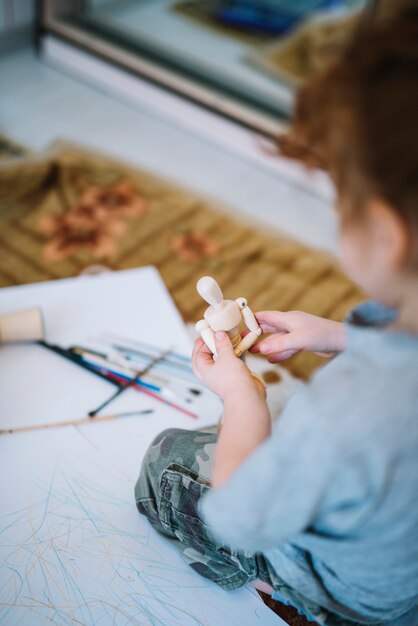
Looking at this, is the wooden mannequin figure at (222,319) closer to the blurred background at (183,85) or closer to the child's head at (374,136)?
the child's head at (374,136)

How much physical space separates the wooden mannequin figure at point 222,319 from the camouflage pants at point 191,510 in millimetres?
128

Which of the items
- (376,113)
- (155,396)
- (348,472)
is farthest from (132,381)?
(376,113)

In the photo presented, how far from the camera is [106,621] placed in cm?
67

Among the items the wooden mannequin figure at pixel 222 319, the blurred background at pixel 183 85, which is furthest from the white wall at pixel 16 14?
the wooden mannequin figure at pixel 222 319

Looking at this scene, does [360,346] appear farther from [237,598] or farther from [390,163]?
[237,598]

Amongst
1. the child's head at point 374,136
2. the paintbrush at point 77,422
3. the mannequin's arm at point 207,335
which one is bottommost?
the paintbrush at point 77,422

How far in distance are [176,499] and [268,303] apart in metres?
0.68

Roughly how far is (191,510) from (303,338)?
232mm

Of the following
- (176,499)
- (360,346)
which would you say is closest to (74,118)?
(176,499)

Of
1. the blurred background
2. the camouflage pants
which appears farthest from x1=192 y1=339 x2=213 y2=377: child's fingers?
the blurred background

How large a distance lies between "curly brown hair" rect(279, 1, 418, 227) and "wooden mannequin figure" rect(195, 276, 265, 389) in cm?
24

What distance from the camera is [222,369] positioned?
26.0 inches

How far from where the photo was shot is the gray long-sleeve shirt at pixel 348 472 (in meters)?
0.49

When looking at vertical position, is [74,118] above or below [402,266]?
below
